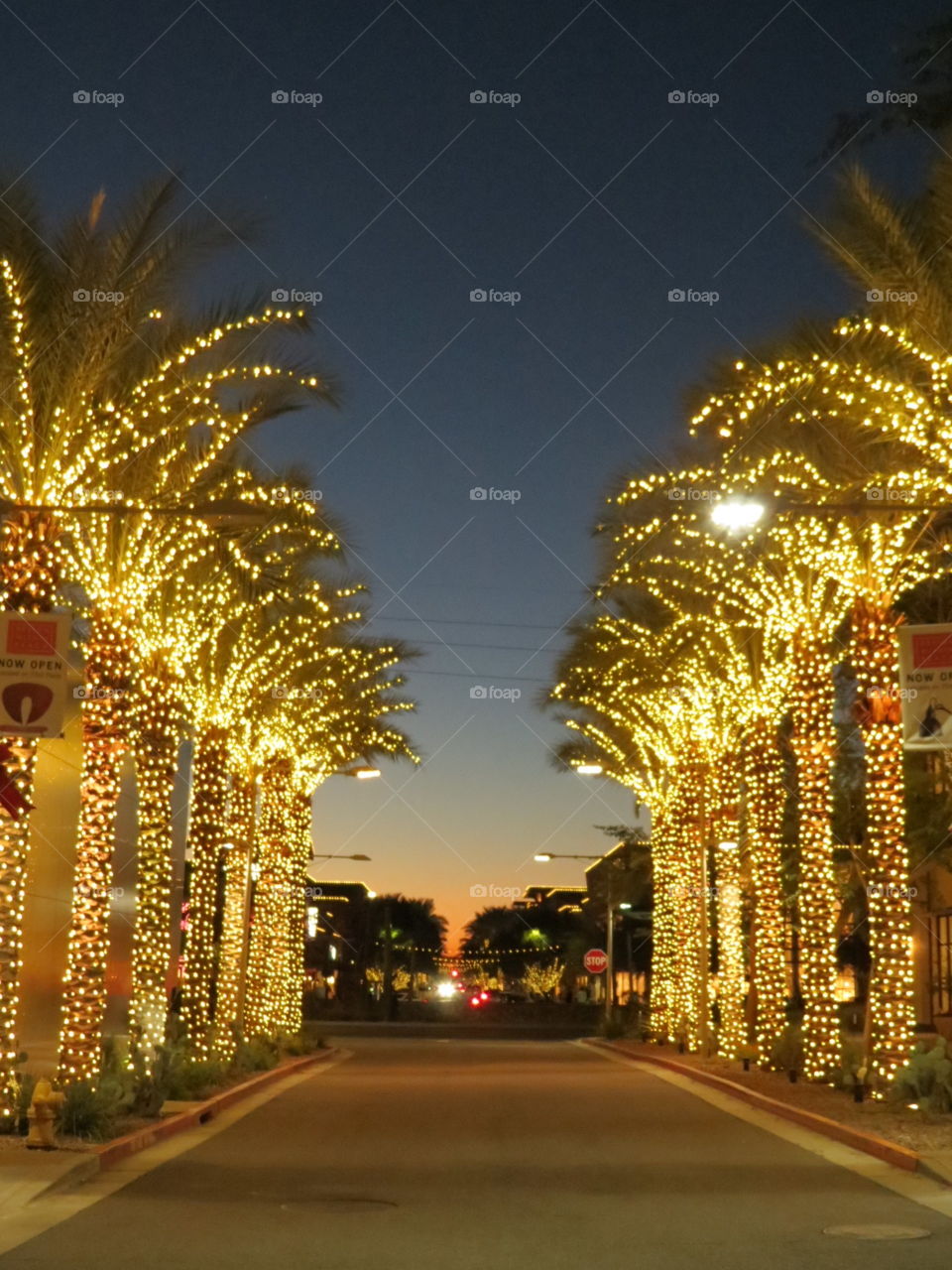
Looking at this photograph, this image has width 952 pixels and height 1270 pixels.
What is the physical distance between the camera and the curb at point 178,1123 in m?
16.4

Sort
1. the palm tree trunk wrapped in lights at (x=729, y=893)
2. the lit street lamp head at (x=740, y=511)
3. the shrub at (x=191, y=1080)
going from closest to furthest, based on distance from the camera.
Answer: the lit street lamp head at (x=740, y=511) < the shrub at (x=191, y=1080) < the palm tree trunk wrapped in lights at (x=729, y=893)

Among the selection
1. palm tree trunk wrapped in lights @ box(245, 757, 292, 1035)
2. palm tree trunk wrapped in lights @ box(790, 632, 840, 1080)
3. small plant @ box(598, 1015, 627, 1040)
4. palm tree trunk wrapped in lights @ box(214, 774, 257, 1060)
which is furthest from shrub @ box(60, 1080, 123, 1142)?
small plant @ box(598, 1015, 627, 1040)

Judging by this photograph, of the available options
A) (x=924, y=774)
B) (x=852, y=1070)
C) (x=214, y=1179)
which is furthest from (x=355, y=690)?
(x=214, y=1179)

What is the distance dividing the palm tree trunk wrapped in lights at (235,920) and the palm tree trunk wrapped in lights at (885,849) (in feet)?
39.1

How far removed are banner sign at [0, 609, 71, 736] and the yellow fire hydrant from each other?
3503 mm

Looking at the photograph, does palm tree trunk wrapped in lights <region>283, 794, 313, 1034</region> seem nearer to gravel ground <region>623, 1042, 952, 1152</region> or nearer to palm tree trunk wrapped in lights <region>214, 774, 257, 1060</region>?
palm tree trunk wrapped in lights <region>214, 774, 257, 1060</region>

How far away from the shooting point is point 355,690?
37625 mm

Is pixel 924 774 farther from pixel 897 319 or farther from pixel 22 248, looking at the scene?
pixel 22 248

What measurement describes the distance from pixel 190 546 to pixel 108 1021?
10.5 m

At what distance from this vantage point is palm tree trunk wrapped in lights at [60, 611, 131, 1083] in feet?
65.6

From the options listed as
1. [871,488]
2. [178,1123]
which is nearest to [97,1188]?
[178,1123]

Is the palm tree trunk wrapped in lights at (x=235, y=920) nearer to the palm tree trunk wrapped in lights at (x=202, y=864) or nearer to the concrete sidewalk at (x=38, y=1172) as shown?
the palm tree trunk wrapped in lights at (x=202, y=864)

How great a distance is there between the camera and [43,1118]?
617 inches

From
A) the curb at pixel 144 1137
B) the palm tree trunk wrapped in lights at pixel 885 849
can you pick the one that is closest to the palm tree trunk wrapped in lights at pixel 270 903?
the curb at pixel 144 1137
